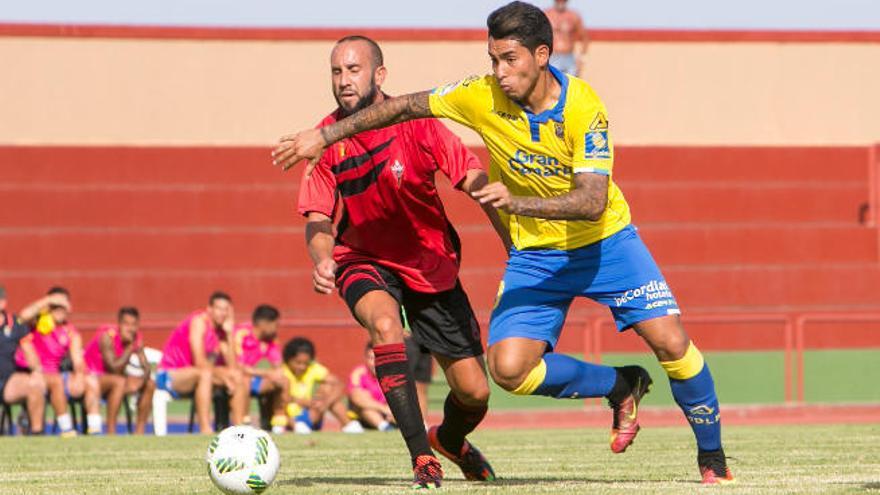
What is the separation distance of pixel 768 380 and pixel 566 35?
31.2 feet

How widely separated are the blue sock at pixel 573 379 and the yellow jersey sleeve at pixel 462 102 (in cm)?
128

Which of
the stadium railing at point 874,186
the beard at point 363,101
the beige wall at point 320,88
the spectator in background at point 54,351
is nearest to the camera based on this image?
the beard at point 363,101

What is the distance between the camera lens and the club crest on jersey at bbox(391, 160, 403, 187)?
370 inches

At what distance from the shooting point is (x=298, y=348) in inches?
714

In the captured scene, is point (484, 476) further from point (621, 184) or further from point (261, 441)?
point (621, 184)

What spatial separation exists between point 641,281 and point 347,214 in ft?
5.62

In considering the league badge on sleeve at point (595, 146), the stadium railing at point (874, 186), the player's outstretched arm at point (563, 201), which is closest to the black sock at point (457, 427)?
the player's outstretched arm at point (563, 201)

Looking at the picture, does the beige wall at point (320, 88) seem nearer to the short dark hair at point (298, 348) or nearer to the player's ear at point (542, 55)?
the short dark hair at point (298, 348)

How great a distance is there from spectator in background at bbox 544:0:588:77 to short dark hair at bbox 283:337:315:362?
10.3 m

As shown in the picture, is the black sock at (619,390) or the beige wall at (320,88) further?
the beige wall at (320,88)

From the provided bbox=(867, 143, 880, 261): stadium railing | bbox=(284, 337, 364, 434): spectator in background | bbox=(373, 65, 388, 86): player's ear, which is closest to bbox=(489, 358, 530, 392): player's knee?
bbox=(373, 65, 388, 86): player's ear

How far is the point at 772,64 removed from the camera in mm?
32250

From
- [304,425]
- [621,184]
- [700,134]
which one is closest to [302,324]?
[304,425]

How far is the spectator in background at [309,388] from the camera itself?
18.1 m
